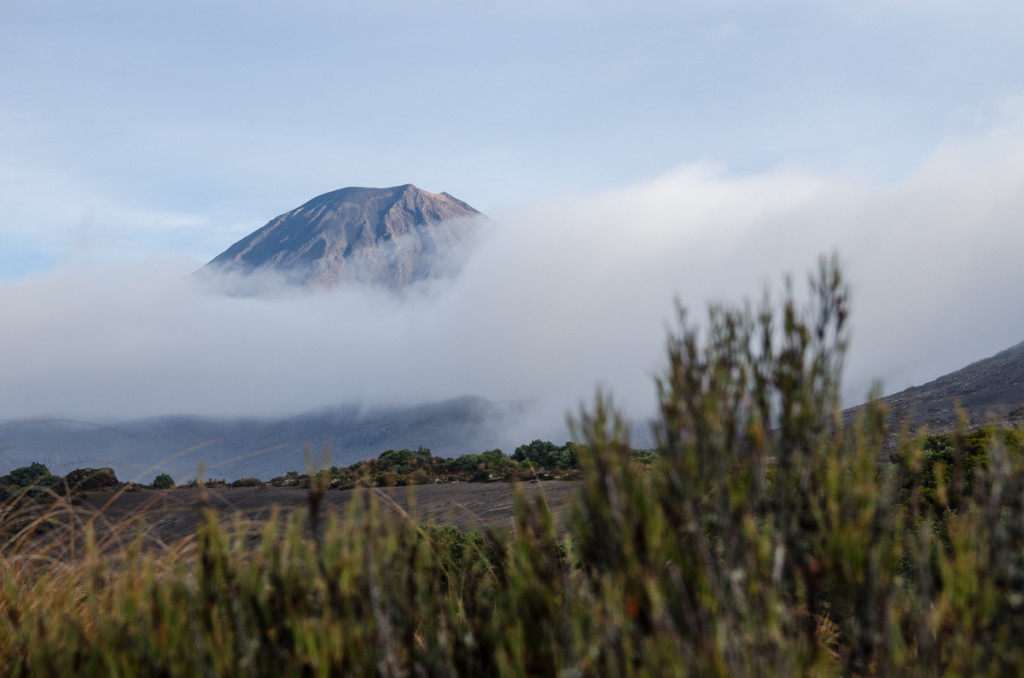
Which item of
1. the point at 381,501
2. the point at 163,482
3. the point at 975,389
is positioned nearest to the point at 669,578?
the point at 381,501

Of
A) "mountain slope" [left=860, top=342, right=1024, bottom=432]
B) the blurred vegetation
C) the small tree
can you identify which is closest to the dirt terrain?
the small tree

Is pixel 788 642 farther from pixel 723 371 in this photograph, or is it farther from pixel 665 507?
pixel 723 371

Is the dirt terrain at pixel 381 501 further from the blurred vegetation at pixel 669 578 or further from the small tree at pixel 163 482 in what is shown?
the blurred vegetation at pixel 669 578

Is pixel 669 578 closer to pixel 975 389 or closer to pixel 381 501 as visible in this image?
pixel 381 501

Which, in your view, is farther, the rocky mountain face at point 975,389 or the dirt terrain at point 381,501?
the rocky mountain face at point 975,389

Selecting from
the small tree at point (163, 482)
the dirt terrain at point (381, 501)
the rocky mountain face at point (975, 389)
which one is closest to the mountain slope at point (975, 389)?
the rocky mountain face at point (975, 389)

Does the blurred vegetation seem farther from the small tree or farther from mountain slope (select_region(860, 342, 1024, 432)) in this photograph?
mountain slope (select_region(860, 342, 1024, 432))

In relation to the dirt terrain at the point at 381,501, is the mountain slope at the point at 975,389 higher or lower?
higher

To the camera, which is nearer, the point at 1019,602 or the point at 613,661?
the point at 613,661

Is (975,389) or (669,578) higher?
(975,389)

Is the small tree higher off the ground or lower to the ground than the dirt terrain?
higher

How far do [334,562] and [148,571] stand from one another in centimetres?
77

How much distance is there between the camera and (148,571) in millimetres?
2738

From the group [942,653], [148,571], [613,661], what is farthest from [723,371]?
[148,571]
